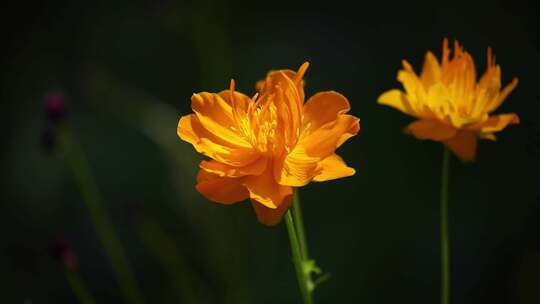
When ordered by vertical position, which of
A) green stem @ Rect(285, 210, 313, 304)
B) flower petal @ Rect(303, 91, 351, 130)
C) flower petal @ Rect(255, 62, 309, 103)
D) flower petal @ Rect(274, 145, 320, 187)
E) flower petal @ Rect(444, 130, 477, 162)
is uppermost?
flower petal @ Rect(255, 62, 309, 103)

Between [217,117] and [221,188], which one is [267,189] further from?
[217,117]

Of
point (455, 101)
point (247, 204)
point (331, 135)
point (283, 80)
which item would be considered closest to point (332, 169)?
point (331, 135)

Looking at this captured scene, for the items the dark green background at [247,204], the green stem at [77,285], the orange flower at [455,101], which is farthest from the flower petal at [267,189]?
the dark green background at [247,204]

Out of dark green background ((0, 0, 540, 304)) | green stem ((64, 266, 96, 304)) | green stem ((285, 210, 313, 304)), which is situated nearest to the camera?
green stem ((285, 210, 313, 304))

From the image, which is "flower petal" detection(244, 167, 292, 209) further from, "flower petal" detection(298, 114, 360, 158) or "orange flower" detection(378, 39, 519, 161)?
"orange flower" detection(378, 39, 519, 161)

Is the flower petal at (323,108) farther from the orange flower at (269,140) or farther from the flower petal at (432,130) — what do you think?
the flower petal at (432,130)

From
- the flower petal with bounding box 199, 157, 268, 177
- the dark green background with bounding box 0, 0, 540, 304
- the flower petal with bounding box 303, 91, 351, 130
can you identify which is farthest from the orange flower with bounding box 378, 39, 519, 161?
the dark green background with bounding box 0, 0, 540, 304
